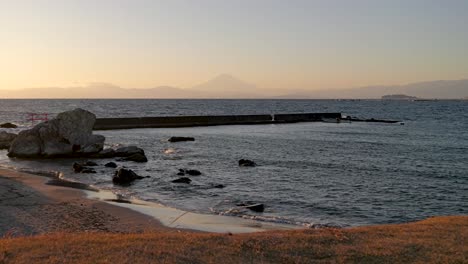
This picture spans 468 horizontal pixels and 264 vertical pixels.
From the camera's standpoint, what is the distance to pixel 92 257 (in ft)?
31.7

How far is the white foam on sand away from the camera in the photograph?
1628 cm

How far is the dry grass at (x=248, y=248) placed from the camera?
9.82 metres

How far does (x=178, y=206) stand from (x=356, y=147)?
33341 millimetres

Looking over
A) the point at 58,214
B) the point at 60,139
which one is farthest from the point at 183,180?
the point at 60,139

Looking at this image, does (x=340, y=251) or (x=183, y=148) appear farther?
(x=183, y=148)

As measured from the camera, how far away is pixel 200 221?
57.1ft

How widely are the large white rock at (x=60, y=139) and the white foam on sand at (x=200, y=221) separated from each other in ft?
65.5

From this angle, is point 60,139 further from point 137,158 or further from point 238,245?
point 238,245

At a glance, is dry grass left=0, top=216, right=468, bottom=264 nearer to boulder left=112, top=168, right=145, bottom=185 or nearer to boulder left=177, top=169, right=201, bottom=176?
boulder left=112, top=168, right=145, bottom=185

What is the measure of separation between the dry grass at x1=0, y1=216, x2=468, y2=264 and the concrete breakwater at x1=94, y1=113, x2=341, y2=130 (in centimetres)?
5650

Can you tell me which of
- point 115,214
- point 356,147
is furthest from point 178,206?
point 356,147

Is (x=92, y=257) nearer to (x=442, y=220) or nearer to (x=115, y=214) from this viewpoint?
(x=115, y=214)

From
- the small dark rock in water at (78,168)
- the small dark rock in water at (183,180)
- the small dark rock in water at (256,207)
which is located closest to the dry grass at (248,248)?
the small dark rock in water at (256,207)

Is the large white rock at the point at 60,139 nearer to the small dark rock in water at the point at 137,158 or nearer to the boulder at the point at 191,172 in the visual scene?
the small dark rock in water at the point at 137,158
